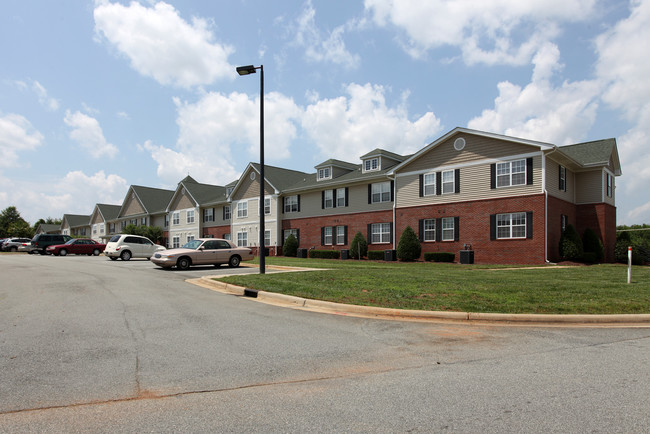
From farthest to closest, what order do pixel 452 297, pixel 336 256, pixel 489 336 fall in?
pixel 336 256 → pixel 452 297 → pixel 489 336

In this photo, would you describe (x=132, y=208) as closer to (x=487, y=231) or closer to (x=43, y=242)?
(x=43, y=242)

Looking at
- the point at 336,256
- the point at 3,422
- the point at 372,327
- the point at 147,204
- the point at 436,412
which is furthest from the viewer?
the point at 147,204

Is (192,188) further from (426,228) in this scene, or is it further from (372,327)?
(372,327)

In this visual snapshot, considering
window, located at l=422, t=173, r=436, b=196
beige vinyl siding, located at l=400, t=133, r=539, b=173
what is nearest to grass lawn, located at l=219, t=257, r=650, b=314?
beige vinyl siding, located at l=400, t=133, r=539, b=173

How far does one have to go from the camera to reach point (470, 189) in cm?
2686

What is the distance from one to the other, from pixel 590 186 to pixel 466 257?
986 centimetres

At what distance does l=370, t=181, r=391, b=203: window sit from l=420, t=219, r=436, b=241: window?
391 centimetres

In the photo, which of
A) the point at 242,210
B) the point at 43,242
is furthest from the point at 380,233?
the point at 43,242

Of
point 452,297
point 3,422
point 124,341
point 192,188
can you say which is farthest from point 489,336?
point 192,188

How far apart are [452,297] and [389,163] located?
24.6m

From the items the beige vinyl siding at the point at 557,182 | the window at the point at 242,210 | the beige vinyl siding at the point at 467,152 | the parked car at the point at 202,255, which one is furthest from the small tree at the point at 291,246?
the beige vinyl siding at the point at 557,182

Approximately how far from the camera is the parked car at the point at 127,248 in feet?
96.0

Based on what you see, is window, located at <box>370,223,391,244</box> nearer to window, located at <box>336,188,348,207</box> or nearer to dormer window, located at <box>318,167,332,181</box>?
window, located at <box>336,188,348,207</box>

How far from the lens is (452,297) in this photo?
34.3ft
